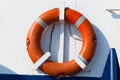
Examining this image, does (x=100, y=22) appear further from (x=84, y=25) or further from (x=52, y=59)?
(x=52, y=59)

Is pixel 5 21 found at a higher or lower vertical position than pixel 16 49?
higher

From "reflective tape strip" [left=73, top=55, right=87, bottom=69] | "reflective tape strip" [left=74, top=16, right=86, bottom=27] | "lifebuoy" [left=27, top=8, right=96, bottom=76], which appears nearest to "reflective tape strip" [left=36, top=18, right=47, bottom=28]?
"lifebuoy" [left=27, top=8, right=96, bottom=76]

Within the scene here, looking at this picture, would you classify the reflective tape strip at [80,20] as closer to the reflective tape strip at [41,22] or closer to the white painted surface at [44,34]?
the white painted surface at [44,34]

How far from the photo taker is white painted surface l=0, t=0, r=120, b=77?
3.76 m

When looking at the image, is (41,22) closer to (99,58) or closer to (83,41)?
(83,41)

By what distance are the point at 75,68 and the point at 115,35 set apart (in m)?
0.47

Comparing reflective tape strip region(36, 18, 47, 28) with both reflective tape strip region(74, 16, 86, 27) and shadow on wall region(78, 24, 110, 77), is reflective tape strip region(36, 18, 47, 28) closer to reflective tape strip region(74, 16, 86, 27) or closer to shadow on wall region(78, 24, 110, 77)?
reflective tape strip region(74, 16, 86, 27)

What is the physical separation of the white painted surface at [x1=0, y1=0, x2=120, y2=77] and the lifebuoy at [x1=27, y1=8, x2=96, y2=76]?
0.09 meters

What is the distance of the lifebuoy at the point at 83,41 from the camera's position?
3656 mm

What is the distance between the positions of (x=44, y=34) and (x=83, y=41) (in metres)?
0.37

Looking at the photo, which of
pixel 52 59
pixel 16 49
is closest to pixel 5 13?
pixel 16 49

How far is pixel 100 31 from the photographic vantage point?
3.77 meters

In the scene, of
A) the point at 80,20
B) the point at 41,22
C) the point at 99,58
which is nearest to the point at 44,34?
the point at 41,22

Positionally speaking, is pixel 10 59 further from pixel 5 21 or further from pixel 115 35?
pixel 115 35
